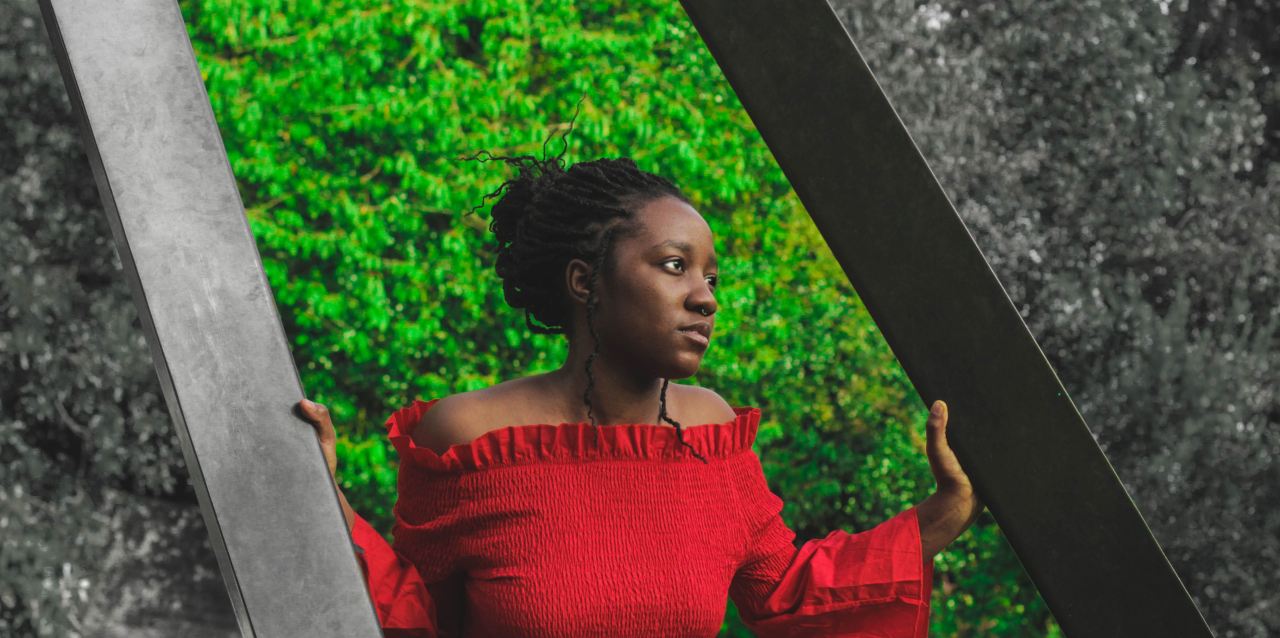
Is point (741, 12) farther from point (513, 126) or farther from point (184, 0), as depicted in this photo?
point (184, 0)

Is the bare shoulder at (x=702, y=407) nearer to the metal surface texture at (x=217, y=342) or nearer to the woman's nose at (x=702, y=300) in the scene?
the woman's nose at (x=702, y=300)

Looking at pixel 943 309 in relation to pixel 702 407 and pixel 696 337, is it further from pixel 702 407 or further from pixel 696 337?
pixel 702 407

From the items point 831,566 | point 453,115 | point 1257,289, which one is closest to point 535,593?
point 831,566

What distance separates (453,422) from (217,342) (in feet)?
1.99

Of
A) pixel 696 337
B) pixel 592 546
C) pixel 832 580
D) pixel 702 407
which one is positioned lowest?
pixel 832 580

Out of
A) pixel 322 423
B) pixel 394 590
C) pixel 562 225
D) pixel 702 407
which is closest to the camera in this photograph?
pixel 322 423

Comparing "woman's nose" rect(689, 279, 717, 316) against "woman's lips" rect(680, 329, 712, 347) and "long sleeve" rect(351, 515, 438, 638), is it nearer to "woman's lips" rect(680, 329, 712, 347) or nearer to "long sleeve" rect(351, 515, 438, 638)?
"woman's lips" rect(680, 329, 712, 347)

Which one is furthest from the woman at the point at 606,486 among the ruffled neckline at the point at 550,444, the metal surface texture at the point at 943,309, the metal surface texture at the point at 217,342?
the metal surface texture at the point at 217,342

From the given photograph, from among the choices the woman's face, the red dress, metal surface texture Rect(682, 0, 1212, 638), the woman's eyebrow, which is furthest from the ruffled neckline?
Answer: metal surface texture Rect(682, 0, 1212, 638)

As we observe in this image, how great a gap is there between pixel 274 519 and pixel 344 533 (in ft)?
0.22

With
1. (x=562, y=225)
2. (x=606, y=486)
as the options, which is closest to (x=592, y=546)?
(x=606, y=486)

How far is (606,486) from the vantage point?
1865 mm

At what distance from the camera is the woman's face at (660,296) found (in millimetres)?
1812

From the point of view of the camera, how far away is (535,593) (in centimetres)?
178
